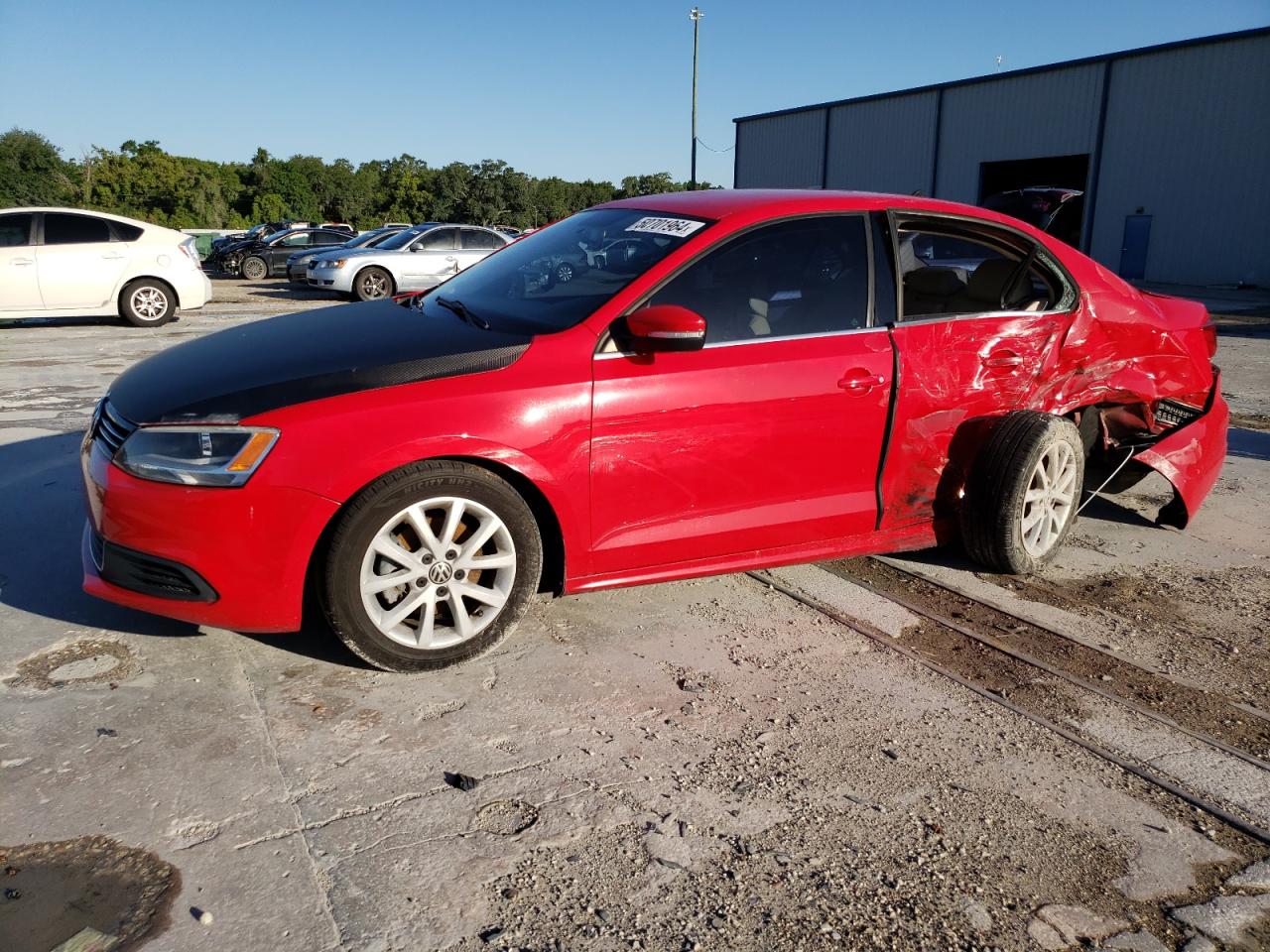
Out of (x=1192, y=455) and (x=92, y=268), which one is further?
(x=92, y=268)

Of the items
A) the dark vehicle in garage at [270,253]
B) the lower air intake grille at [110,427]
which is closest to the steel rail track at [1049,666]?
the lower air intake grille at [110,427]

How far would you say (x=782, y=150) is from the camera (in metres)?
41.2

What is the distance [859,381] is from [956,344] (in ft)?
1.94

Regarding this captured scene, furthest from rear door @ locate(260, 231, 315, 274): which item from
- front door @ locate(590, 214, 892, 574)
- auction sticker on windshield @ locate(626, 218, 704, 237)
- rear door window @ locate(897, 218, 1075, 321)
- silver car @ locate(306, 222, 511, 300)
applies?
→ front door @ locate(590, 214, 892, 574)

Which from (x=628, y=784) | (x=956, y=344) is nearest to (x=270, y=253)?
(x=956, y=344)

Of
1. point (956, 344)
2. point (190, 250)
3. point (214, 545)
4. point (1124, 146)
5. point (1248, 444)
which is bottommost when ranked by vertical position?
point (1248, 444)

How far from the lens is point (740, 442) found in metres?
3.72

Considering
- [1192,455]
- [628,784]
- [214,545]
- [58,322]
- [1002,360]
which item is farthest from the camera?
[58,322]

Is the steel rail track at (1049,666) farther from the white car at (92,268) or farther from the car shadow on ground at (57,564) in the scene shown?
the white car at (92,268)

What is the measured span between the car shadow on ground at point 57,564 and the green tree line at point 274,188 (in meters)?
51.5

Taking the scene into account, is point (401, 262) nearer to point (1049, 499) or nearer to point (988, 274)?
point (988, 274)

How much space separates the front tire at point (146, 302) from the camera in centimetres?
1324

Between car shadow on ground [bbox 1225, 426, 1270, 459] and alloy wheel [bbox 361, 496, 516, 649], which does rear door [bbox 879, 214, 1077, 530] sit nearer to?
alloy wheel [bbox 361, 496, 516, 649]

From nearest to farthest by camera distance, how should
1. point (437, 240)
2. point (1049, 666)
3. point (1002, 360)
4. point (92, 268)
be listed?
point (1049, 666), point (1002, 360), point (92, 268), point (437, 240)
